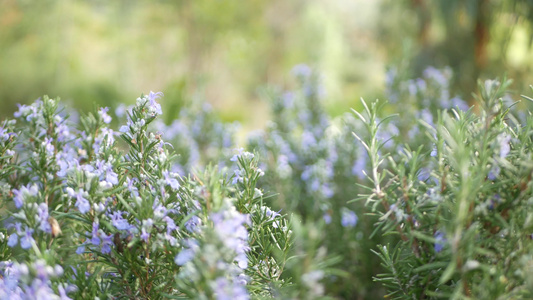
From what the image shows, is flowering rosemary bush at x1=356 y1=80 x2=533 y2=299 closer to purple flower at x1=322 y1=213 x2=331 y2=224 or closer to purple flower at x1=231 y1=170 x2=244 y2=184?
purple flower at x1=231 y1=170 x2=244 y2=184

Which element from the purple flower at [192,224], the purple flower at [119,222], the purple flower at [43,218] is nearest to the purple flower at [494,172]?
the purple flower at [192,224]

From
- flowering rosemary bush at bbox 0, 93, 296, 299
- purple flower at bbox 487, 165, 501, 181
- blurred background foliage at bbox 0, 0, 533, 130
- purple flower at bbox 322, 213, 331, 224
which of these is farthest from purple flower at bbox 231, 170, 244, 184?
purple flower at bbox 322, 213, 331, 224

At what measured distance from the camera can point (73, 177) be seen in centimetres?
83

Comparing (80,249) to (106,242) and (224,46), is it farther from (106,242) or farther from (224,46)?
(224,46)

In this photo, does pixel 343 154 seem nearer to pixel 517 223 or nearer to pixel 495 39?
pixel 517 223

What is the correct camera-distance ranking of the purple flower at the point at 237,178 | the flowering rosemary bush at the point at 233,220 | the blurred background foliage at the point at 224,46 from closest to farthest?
the flowering rosemary bush at the point at 233,220
the purple flower at the point at 237,178
the blurred background foliage at the point at 224,46

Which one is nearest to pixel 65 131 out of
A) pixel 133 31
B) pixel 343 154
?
pixel 343 154

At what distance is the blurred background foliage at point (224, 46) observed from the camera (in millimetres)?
3496

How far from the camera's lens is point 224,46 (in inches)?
437

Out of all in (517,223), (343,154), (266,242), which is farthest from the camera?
(343,154)

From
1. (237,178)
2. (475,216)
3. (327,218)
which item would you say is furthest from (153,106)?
(327,218)

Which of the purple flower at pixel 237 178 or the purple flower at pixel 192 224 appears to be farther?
the purple flower at pixel 237 178

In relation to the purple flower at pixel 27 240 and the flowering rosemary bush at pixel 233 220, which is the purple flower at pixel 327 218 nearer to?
the flowering rosemary bush at pixel 233 220

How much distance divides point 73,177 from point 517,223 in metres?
0.87
